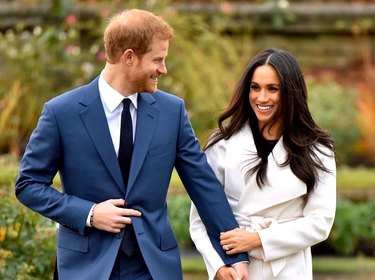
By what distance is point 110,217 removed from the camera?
5.59m

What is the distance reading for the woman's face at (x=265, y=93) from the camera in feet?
19.4

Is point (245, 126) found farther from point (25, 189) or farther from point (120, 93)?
point (25, 189)

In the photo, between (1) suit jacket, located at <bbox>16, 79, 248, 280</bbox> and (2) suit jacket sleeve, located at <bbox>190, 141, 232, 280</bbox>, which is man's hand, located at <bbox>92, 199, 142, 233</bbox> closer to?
(1) suit jacket, located at <bbox>16, 79, 248, 280</bbox>

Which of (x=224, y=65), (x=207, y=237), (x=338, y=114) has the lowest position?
(x=338, y=114)

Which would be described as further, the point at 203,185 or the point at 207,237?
the point at 207,237

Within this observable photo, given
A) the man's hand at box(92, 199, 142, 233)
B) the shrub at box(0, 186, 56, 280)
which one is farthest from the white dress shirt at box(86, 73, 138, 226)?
the shrub at box(0, 186, 56, 280)

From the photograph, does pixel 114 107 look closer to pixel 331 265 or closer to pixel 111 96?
pixel 111 96

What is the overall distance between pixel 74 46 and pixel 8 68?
837 mm

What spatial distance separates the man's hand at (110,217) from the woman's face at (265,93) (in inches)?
32.2

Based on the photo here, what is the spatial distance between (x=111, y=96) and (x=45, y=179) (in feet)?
1.55

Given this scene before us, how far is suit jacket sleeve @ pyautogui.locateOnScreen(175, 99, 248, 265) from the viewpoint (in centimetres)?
588

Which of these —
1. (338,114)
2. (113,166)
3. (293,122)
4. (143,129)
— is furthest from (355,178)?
(113,166)

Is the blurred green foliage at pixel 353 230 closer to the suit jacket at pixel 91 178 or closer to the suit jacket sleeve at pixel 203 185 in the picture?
the suit jacket sleeve at pixel 203 185

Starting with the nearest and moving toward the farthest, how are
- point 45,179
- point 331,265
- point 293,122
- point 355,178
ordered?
1. point 45,179
2. point 293,122
3. point 331,265
4. point 355,178
